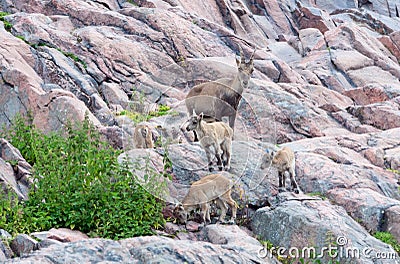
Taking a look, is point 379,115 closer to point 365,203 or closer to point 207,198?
point 365,203

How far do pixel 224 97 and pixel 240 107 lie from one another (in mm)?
2863

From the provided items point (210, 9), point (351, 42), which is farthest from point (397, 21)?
point (210, 9)

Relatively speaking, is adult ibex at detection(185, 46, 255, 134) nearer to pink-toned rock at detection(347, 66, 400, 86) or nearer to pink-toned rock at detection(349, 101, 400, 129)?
pink-toned rock at detection(349, 101, 400, 129)

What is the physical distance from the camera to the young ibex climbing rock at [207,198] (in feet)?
43.6

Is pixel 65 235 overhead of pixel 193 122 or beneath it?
beneath

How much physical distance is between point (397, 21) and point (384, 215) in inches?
1459

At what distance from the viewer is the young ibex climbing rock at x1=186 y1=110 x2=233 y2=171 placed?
14.3m

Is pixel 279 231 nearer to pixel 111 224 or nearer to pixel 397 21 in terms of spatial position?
pixel 111 224

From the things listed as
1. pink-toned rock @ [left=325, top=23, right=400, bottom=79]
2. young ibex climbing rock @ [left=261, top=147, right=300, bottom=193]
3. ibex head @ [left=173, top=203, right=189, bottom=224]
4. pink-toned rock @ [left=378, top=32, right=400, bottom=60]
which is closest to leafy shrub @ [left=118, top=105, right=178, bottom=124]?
young ibex climbing rock @ [left=261, top=147, right=300, bottom=193]

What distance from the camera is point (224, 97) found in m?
16.9

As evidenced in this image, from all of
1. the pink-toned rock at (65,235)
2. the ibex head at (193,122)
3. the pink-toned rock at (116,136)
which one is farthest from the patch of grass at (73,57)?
the pink-toned rock at (65,235)

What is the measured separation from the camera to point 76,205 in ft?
41.2

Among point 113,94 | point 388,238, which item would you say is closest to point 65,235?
point 388,238

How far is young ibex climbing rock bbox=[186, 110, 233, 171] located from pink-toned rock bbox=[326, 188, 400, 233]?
3.01 metres
